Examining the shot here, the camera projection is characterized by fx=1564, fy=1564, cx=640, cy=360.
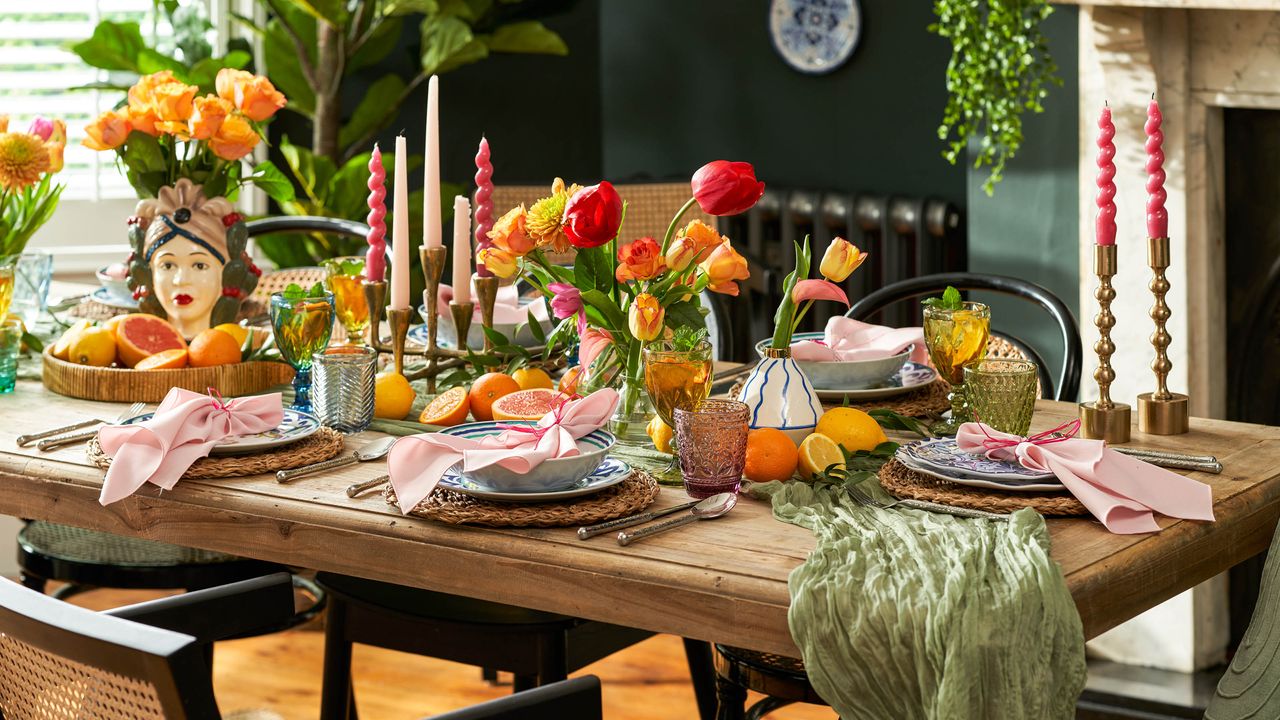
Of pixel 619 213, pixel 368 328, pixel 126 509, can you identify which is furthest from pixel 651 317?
pixel 368 328

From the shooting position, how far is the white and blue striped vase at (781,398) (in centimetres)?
169

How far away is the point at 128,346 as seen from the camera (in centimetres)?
A: 212

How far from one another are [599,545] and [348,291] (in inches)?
A: 35.7

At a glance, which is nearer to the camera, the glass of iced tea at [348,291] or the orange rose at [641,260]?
the orange rose at [641,260]

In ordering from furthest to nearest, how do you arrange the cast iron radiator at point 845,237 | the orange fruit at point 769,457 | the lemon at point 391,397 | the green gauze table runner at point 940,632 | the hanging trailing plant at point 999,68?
1. the cast iron radiator at point 845,237
2. the hanging trailing plant at point 999,68
3. the lemon at point 391,397
4. the orange fruit at point 769,457
5. the green gauze table runner at point 940,632

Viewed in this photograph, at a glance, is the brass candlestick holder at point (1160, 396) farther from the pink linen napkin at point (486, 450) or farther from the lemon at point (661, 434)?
the pink linen napkin at point (486, 450)

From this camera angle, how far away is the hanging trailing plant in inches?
123

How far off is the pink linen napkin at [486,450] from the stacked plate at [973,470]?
330 millimetres

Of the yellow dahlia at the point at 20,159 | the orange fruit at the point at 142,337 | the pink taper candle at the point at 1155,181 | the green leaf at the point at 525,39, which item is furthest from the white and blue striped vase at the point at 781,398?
the green leaf at the point at 525,39

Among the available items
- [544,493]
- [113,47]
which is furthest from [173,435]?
[113,47]

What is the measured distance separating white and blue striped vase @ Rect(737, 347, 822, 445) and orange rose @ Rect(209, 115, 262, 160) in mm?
898

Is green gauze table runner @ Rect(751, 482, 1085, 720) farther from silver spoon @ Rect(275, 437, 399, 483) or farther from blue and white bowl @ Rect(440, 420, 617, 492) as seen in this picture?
silver spoon @ Rect(275, 437, 399, 483)

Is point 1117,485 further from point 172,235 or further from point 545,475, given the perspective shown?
point 172,235

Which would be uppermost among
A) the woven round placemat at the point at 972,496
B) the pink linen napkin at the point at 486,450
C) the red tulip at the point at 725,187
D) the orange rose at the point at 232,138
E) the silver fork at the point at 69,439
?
the orange rose at the point at 232,138
